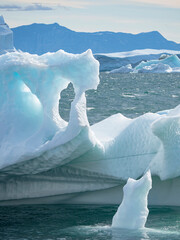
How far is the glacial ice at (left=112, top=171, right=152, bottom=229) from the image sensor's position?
620cm

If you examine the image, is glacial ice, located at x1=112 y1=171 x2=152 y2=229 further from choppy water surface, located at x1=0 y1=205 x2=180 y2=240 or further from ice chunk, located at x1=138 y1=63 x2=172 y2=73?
ice chunk, located at x1=138 y1=63 x2=172 y2=73

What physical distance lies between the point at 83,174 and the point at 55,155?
69 cm

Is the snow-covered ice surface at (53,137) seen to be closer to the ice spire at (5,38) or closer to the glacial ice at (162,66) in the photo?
the ice spire at (5,38)

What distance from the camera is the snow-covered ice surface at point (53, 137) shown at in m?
7.37

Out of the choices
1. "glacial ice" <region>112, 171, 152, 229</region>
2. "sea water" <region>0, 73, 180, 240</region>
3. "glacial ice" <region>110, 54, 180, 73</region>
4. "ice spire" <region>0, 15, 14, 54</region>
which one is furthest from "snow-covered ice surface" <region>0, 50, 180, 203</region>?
"glacial ice" <region>110, 54, 180, 73</region>

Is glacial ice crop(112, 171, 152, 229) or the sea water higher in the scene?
glacial ice crop(112, 171, 152, 229)

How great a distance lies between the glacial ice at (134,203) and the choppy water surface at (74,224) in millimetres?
119

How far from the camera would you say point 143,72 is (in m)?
71.8

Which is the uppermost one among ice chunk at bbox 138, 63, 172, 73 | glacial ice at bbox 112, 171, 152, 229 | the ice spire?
the ice spire

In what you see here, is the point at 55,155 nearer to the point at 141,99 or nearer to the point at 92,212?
the point at 92,212

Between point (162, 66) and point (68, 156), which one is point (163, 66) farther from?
point (68, 156)

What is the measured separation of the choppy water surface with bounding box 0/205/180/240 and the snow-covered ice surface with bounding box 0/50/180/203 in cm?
30

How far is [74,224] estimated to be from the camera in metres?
7.05

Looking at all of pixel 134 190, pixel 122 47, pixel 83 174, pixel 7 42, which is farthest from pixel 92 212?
pixel 122 47
